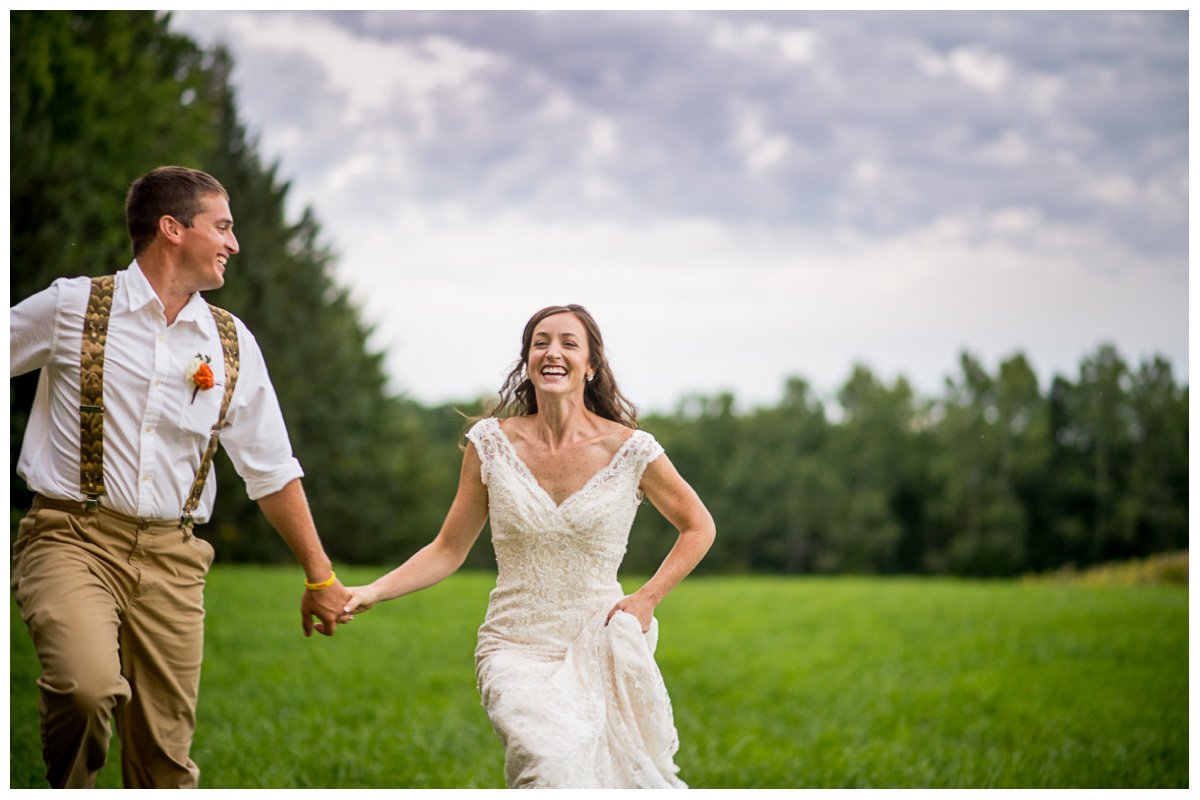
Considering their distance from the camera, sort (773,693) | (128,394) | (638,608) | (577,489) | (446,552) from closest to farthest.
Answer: (128,394), (638,608), (577,489), (446,552), (773,693)

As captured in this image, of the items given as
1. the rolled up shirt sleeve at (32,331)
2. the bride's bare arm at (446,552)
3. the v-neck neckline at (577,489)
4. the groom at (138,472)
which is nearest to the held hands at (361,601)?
the bride's bare arm at (446,552)

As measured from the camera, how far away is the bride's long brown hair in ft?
10.9

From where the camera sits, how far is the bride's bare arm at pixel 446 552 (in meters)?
3.24

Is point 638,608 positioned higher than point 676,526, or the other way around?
point 676,526

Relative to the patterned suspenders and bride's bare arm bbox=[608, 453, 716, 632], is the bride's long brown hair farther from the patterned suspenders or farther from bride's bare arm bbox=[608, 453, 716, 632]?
the patterned suspenders

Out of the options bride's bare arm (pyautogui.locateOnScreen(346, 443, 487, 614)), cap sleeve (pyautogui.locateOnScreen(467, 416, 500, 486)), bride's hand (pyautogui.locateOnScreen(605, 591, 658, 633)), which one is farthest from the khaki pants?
bride's hand (pyautogui.locateOnScreen(605, 591, 658, 633))

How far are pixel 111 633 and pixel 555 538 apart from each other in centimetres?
133

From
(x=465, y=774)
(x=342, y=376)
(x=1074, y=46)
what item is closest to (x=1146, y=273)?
(x=1074, y=46)

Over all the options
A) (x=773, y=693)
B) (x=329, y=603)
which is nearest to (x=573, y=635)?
(x=329, y=603)

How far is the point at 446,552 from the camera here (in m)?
3.31

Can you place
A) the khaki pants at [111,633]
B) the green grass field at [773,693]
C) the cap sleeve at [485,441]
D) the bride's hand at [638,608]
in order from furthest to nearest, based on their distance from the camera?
1. the green grass field at [773,693]
2. the cap sleeve at [485,441]
3. the bride's hand at [638,608]
4. the khaki pants at [111,633]

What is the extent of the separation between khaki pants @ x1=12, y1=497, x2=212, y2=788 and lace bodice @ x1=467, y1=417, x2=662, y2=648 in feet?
3.21

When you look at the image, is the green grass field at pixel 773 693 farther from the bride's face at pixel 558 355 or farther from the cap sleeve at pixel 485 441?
the bride's face at pixel 558 355

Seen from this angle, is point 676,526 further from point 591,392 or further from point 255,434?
point 255,434
